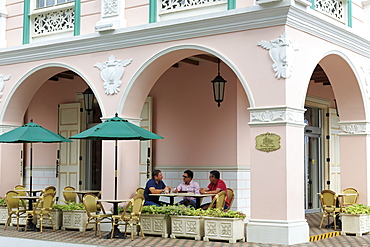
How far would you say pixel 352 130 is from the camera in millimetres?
12367

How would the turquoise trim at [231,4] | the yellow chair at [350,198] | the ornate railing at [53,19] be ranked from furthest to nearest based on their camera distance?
the ornate railing at [53,19]
the yellow chair at [350,198]
the turquoise trim at [231,4]

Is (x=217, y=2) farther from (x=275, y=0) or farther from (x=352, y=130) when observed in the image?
(x=352, y=130)

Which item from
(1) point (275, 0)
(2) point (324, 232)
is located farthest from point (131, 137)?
(2) point (324, 232)

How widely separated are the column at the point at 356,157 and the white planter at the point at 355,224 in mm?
1190

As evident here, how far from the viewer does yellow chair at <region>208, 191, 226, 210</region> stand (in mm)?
10484

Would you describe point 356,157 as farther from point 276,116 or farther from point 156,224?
point 156,224

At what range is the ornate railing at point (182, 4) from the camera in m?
10.7

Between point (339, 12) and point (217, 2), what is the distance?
2.65 meters

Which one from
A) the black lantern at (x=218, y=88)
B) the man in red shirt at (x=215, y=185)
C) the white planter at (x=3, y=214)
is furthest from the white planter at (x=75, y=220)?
the black lantern at (x=218, y=88)

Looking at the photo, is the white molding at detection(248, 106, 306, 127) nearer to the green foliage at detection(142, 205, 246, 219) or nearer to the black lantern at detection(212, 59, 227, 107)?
the green foliage at detection(142, 205, 246, 219)

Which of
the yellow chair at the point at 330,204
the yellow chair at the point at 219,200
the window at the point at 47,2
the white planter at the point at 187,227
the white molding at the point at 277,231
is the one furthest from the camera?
the window at the point at 47,2

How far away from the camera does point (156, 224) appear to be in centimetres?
1053

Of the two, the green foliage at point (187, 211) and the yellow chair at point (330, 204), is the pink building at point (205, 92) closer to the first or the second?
the green foliage at point (187, 211)

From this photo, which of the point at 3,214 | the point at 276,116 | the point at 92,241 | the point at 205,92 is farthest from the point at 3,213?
the point at 276,116
